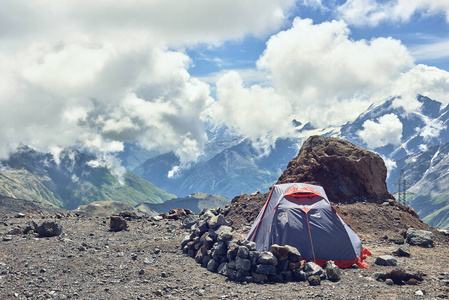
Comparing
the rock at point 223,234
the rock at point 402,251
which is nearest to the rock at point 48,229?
the rock at point 223,234

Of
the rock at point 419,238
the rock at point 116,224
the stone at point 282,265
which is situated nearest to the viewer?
the stone at point 282,265

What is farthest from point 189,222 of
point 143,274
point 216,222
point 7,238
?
point 7,238

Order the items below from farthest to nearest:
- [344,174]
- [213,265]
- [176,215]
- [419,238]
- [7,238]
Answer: [176,215], [344,174], [419,238], [7,238], [213,265]

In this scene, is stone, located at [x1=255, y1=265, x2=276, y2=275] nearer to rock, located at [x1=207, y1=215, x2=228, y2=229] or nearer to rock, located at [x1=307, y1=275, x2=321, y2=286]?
rock, located at [x1=307, y1=275, x2=321, y2=286]

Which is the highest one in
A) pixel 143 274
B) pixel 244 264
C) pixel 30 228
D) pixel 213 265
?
pixel 30 228

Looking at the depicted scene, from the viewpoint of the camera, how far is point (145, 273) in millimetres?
22359

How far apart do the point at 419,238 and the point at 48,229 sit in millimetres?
31508

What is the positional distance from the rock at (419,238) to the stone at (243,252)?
17127mm

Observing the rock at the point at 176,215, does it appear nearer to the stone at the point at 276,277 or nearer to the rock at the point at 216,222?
the rock at the point at 216,222

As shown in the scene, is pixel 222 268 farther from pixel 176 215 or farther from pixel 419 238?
pixel 176 215

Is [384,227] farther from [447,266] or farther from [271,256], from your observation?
[271,256]

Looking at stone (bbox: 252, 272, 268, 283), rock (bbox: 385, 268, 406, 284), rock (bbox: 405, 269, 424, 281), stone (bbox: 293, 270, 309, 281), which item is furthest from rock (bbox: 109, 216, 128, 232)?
rock (bbox: 405, 269, 424, 281)

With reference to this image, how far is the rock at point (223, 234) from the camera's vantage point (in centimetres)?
2406

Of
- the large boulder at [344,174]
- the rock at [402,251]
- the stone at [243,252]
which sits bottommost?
the rock at [402,251]
